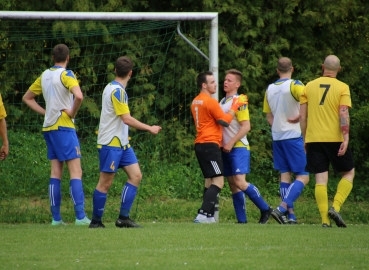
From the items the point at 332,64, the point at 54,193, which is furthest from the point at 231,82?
the point at 54,193

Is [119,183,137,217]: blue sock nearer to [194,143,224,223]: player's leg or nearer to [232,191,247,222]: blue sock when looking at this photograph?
[194,143,224,223]: player's leg

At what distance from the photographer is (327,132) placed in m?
9.12

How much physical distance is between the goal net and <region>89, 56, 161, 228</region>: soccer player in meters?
3.21

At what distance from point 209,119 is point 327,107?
1545 millimetres

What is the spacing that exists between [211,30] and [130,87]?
260cm

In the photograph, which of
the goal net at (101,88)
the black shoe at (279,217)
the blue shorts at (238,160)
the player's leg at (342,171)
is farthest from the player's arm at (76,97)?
the goal net at (101,88)

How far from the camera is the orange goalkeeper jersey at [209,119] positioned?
9805 millimetres

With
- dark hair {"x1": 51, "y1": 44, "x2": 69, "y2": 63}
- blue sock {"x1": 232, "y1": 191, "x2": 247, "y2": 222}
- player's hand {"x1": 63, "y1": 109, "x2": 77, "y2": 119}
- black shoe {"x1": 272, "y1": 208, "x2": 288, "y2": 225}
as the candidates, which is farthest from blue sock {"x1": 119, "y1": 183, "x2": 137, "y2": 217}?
black shoe {"x1": 272, "y1": 208, "x2": 288, "y2": 225}

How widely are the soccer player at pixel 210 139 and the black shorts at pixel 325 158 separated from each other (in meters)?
1.16

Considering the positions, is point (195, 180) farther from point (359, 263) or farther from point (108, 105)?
point (359, 263)

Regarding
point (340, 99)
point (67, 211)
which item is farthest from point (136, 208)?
point (340, 99)

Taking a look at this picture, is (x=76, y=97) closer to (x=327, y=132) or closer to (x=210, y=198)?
(x=210, y=198)

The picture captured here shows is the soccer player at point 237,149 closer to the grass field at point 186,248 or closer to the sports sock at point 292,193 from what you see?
the sports sock at point 292,193

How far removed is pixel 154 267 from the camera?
6.22 meters
